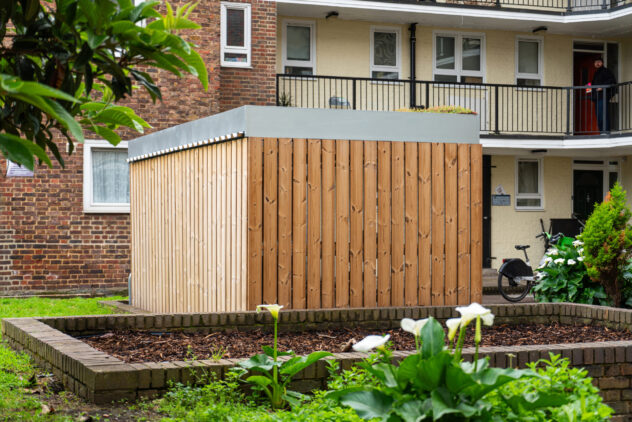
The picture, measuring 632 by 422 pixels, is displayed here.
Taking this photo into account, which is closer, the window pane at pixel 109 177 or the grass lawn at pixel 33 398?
the grass lawn at pixel 33 398

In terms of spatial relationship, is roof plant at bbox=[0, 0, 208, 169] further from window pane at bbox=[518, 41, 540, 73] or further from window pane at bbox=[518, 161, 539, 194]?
window pane at bbox=[518, 41, 540, 73]

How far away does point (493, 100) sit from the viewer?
21.6m

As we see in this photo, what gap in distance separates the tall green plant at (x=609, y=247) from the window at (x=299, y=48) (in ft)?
39.4

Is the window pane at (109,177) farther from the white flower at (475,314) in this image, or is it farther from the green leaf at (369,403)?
the white flower at (475,314)

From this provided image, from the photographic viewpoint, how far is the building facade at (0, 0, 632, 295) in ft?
52.3

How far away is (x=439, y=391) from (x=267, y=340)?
3869 millimetres

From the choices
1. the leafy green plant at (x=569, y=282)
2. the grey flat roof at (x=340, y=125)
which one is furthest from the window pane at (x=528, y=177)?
the grey flat roof at (x=340, y=125)

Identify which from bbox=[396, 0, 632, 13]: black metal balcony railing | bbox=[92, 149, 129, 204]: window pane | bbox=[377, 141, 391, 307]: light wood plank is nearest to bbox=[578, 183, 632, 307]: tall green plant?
bbox=[377, 141, 391, 307]: light wood plank

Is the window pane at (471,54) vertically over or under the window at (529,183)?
over

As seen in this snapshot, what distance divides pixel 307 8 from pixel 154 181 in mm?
9676

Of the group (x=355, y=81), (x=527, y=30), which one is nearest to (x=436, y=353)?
(x=355, y=81)

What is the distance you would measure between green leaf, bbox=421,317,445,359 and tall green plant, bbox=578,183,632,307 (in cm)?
586

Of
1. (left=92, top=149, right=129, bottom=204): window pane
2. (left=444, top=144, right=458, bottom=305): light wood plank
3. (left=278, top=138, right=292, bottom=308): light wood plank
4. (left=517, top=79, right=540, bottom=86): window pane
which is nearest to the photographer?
(left=278, top=138, right=292, bottom=308): light wood plank

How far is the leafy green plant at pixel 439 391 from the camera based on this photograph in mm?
3357
